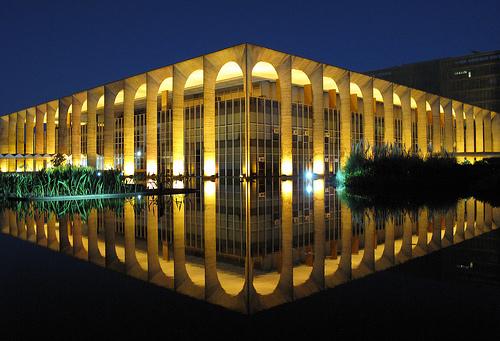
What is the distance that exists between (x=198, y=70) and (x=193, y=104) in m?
6.82

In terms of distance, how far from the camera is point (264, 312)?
377cm

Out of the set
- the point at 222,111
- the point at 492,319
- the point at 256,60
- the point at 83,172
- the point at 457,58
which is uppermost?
the point at 457,58

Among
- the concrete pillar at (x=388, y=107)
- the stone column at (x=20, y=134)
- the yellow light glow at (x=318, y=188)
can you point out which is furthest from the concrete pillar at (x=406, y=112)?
the stone column at (x=20, y=134)

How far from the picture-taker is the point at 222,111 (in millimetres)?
38625

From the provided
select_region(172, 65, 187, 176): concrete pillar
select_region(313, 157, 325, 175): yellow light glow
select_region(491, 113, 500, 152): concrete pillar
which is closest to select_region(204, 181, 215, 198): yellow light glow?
select_region(172, 65, 187, 176): concrete pillar

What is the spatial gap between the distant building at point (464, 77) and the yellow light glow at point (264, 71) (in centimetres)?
4526

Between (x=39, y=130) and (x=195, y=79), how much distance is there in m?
29.4

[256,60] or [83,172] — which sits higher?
[256,60]

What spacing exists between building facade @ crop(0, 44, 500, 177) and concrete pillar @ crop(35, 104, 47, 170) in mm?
2659

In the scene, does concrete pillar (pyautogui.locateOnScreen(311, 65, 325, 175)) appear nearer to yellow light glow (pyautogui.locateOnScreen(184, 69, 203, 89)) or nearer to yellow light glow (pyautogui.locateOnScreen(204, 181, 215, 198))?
yellow light glow (pyautogui.locateOnScreen(184, 69, 203, 89))

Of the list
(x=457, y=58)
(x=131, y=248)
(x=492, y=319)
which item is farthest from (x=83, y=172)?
(x=457, y=58)

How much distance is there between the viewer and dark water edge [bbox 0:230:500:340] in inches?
130

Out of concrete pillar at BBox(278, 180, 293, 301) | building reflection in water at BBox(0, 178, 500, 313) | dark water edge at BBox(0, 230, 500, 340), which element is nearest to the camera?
dark water edge at BBox(0, 230, 500, 340)

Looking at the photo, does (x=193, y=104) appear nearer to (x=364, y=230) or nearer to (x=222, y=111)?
(x=222, y=111)
